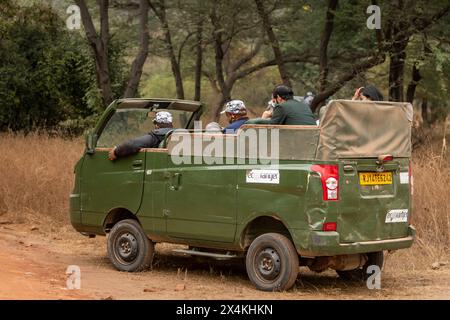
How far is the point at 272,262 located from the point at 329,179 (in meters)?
1.06

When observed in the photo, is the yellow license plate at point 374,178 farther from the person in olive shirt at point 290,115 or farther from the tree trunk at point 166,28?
the tree trunk at point 166,28

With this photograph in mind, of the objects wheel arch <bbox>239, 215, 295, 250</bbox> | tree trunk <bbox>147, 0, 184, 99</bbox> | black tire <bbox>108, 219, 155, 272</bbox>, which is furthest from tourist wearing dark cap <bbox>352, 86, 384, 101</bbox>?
tree trunk <bbox>147, 0, 184, 99</bbox>

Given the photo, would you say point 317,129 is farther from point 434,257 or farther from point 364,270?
point 434,257

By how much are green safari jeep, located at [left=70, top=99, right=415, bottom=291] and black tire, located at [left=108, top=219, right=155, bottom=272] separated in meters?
0.01

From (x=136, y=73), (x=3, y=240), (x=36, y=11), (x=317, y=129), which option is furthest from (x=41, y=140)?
(x=317, y=129)

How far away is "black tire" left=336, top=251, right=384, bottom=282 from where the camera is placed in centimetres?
955

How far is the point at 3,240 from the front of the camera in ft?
42.1

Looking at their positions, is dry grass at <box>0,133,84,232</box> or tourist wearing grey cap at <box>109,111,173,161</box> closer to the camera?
tourist wearing grey cap at <box>109,111,173,161</box>

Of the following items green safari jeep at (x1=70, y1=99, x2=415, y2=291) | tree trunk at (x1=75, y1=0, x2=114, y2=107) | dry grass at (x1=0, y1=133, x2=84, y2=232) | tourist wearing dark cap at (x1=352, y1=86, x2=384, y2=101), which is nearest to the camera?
green safari jeep at (x1=70, y1=99, x2=415, y2=291)

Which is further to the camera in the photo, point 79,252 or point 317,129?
point 79,252

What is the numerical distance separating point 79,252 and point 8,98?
1208 cm

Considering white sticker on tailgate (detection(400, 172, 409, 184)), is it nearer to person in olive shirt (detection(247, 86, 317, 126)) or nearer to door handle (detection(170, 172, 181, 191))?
person in olive shirt (detection(247, 86, 317, 126))

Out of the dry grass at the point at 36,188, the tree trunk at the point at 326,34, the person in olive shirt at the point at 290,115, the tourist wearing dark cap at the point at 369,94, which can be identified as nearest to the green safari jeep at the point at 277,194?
the person in olive shirt at the point at 290,115

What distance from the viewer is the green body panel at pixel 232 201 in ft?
27.6
